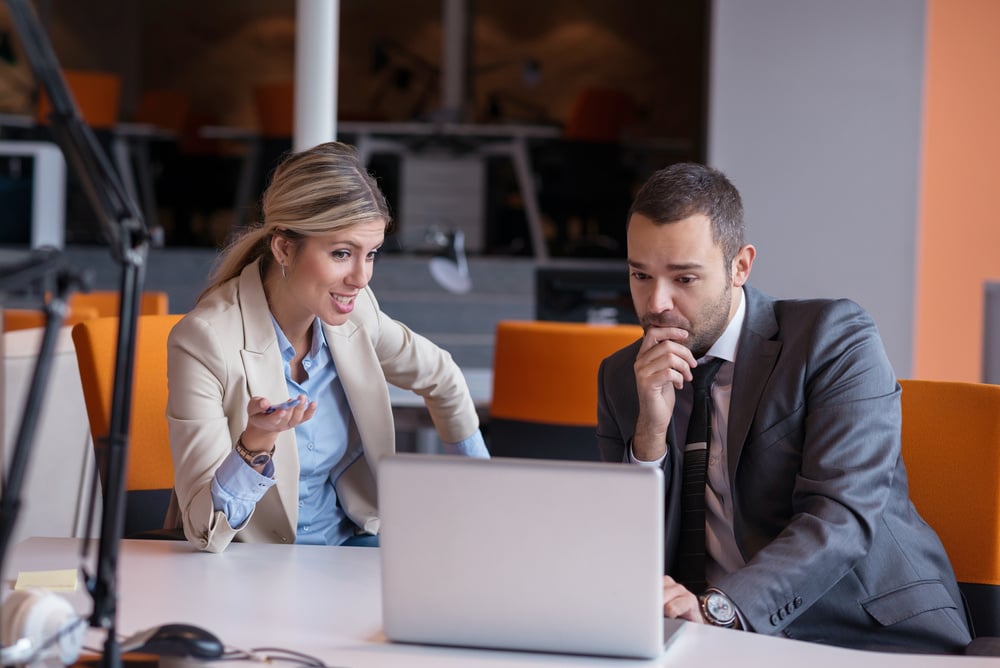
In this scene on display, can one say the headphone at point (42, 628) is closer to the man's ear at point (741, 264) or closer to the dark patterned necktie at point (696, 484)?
the dark patterned necktie at point (696, 484)

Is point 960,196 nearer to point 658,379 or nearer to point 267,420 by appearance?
point 658,379

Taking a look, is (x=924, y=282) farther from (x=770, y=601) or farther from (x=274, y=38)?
(x=274, y=38)

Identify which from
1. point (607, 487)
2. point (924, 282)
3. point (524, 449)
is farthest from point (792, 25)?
point (607, 487)

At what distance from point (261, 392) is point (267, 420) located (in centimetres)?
33

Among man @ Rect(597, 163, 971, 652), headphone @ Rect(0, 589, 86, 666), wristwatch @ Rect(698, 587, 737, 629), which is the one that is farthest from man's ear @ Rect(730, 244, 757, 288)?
headphone @ Rect(0, 589, 86, 666)

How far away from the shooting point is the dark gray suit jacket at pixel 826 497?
1.66 m

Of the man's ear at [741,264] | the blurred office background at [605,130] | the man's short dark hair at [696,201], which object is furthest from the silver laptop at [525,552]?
the blurred office background at [605,130]

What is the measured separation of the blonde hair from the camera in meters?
2.11

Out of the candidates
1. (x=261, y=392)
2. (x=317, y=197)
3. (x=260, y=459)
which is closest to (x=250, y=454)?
(x=260, y=459)

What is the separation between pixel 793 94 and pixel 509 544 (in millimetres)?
5429

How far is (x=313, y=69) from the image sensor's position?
13.6 ft

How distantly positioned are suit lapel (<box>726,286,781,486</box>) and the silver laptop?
2.04 feet

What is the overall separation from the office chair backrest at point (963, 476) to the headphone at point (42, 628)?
4.29 ft

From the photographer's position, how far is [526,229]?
10148 mm
